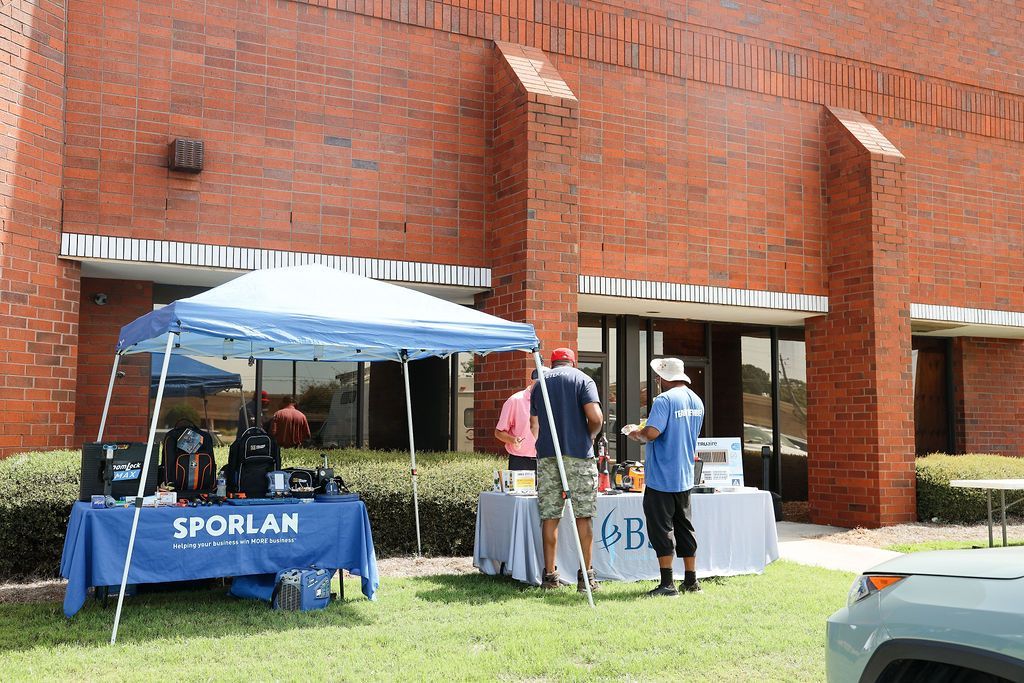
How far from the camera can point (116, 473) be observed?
7148 millimetres

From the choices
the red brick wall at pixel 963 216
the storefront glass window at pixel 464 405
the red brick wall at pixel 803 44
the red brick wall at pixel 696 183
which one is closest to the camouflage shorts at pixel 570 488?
the red brick wall at pixel 696 183

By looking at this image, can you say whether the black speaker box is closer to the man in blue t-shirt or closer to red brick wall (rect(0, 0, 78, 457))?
red brick wall (rect(0, 0, 78, 457))

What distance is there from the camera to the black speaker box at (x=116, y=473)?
7.13 meters

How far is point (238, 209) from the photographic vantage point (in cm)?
1081

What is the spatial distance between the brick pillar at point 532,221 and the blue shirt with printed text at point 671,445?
3550mm

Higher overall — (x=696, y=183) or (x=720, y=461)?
(x=696, y=183)

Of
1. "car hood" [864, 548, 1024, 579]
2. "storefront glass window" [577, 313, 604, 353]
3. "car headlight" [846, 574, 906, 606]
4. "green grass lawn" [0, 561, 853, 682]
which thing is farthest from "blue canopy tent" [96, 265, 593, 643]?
"storefront glass window" [577, 313, 604, 353]

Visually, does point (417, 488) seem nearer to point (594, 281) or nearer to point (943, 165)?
point (594, 281)

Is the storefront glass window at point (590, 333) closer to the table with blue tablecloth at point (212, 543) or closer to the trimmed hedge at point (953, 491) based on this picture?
the trimmed hedge at point (953, 491)

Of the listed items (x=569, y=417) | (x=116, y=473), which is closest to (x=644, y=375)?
(x=569, y=417)

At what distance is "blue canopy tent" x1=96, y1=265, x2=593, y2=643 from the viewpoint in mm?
6656

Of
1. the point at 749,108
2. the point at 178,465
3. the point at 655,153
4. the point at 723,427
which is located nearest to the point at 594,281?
the point at 655,153

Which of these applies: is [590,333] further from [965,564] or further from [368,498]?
[965,564]

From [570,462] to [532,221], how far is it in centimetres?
433
